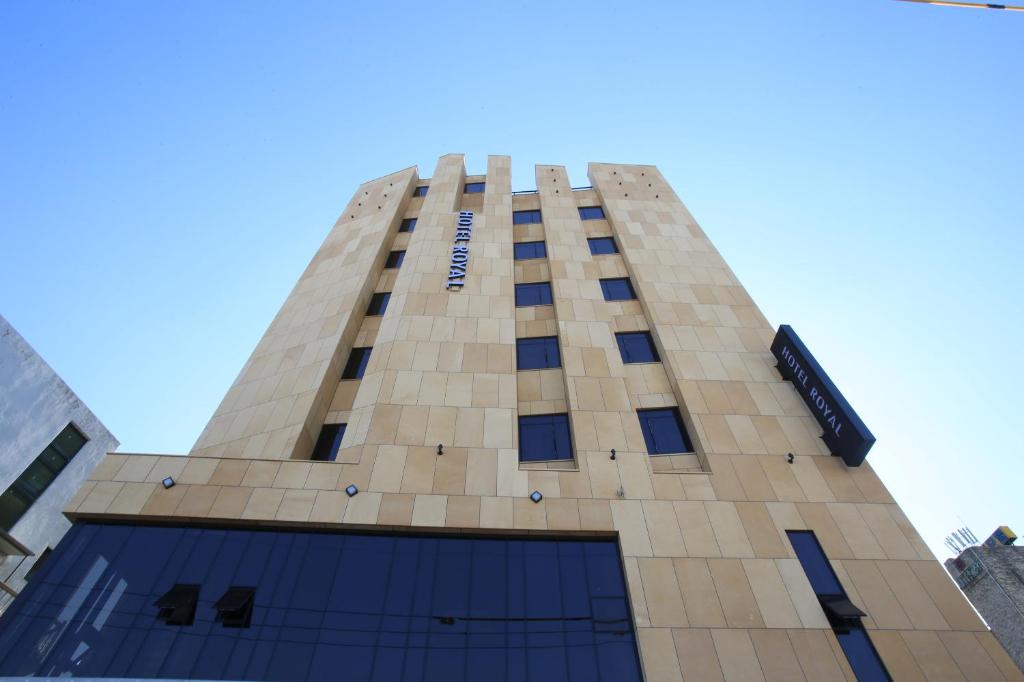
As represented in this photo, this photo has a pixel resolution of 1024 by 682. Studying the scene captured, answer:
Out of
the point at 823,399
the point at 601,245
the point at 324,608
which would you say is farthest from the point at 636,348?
the point at 324,608

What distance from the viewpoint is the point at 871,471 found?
19766mm

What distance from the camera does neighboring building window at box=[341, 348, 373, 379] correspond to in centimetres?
2614

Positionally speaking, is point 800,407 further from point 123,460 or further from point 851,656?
point 123,460

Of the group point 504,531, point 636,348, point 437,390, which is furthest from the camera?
point 636,348

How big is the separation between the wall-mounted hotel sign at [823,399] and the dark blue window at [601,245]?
12.5 m

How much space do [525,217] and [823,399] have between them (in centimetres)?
2396

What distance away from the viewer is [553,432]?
72.5 feet

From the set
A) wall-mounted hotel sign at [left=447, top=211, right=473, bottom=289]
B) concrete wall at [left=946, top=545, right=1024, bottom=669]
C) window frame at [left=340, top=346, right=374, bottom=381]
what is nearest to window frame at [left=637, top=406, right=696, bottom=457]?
wall-mounted hotel sign at [left=447, top=211, right=473, bottom=289]

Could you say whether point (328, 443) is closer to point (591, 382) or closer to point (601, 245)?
point (591, 382)

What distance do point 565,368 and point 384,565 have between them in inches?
457

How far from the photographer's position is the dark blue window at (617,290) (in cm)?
2966

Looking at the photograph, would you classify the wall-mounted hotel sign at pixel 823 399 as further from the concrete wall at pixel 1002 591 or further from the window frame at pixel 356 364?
the window frame at pixel 356 364

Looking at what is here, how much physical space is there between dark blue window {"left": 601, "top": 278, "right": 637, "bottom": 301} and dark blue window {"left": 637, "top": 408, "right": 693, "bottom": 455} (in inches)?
343

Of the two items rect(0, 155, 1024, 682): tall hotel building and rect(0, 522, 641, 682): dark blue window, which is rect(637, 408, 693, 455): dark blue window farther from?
rect(0, 522, 641, 682): dark blue window
